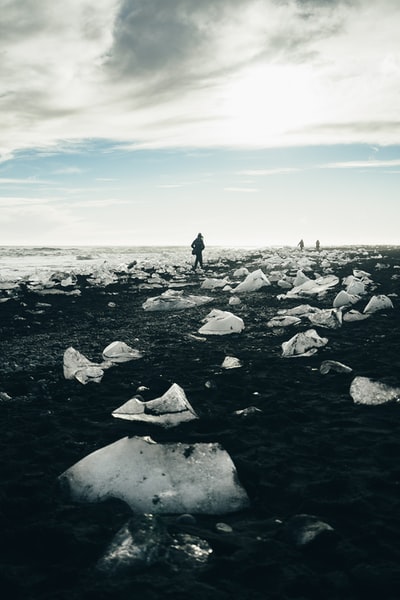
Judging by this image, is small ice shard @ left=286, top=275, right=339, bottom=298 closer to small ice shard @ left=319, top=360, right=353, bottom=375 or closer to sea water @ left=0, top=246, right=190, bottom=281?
small ice shard @ left=319, top=360, right=353, bottom=375

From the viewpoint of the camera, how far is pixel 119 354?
13.8ft

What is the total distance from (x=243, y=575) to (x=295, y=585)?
0.17m

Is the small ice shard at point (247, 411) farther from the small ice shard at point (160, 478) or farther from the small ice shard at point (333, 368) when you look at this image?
the small ice shard at point (333, 368)

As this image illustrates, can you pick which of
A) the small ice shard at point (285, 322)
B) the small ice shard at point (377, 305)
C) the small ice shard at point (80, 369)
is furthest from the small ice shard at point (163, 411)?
the small ice shard at point (377, 305)

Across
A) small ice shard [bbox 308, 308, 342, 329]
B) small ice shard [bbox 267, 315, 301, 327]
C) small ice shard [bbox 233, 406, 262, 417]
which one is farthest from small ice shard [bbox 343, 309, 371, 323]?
small ice shard [bbox 233, 406, 262, 417]

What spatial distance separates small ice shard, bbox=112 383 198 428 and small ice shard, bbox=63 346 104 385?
810mm

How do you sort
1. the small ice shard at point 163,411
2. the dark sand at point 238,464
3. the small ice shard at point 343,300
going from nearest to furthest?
the dark sand at point 238,464, the small ice shard at point 163,411, the small ice shard at point 343,300

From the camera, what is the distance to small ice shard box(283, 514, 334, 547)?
1.53 metres

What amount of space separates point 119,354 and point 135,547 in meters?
2.82

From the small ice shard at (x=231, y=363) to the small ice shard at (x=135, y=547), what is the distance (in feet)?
7.41

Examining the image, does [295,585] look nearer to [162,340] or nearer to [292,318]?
[162,340]

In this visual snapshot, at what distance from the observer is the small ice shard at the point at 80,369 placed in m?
3.50

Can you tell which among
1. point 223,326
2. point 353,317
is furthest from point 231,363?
point 353,317

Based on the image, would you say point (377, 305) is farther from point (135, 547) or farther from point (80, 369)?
point (135, 547)
